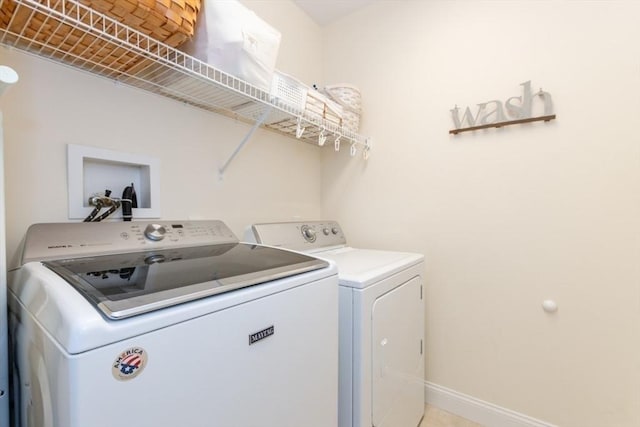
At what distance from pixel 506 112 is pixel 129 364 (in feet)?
6.44

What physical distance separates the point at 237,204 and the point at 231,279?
1.00 m

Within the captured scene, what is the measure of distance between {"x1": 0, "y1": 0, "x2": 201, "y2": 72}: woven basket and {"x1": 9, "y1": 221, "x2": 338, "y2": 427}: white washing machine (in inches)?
23.6

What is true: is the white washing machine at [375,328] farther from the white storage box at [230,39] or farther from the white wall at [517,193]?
the white storage box at [230,39]

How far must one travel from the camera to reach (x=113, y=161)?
3.96ft

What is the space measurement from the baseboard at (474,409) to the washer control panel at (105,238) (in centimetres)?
168

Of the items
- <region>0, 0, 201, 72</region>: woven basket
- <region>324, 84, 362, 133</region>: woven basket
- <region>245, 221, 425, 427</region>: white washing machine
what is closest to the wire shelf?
<region>0, 0, 201, 72</region>: woven basket

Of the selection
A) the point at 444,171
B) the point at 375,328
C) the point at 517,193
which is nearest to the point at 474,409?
the point at 375,328

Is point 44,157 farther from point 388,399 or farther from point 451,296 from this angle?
point 451,296

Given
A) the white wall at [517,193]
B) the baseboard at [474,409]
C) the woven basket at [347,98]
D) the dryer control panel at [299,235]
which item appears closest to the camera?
the white wall at [517,193]

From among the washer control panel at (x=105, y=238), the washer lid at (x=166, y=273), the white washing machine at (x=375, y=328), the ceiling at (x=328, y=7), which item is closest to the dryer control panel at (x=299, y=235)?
the white washing machine at (x=375, y=328)

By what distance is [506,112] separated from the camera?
5.43 feet

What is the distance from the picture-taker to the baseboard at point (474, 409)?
164 cm

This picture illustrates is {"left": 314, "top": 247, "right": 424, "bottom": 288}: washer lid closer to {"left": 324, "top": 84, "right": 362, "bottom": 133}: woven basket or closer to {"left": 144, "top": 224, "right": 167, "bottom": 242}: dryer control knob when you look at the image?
{"left": 144, "top": 224, "right": 167, "bottom": 242}: dryer control knob

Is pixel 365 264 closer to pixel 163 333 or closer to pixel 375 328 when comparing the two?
pixel 375 328
